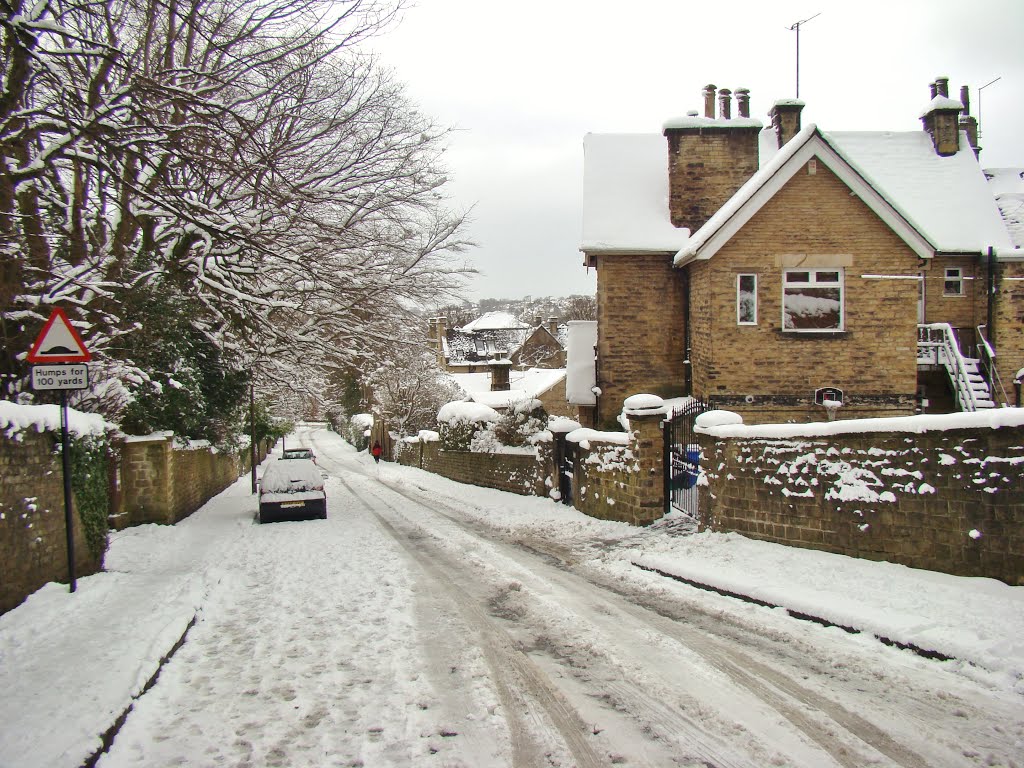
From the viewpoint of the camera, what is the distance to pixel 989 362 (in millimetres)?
18109

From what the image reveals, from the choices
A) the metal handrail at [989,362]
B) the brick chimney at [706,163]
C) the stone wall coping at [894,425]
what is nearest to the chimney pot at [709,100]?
the brick chimney at [706,163]

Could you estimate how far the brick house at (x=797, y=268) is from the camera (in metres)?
15.1

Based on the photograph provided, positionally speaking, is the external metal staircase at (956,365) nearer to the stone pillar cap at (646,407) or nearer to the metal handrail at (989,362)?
the metal handrail at (989,362)

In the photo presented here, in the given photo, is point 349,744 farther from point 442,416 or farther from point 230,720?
point 442,416

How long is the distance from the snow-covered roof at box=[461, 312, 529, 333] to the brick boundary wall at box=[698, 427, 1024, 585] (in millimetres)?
79657

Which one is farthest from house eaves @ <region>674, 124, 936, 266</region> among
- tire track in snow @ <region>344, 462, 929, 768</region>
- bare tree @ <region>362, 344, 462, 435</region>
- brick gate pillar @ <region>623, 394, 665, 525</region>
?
bare tree @ <region>362, 344, 462, 435</region>

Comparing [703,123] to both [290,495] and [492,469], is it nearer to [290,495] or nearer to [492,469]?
[492,469]

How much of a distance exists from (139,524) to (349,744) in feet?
39.1

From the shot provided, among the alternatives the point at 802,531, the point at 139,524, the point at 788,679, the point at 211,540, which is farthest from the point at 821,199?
the point at 139,524

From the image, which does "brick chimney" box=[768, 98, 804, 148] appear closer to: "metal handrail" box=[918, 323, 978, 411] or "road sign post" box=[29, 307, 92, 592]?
"metal handrail" box=[918, 323, 978, 411]

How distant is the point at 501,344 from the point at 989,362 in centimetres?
6970

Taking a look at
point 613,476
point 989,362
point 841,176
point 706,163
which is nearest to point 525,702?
point 613,476

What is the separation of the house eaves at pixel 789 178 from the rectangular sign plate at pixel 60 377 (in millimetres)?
11823

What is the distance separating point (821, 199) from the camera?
50.0 ft
